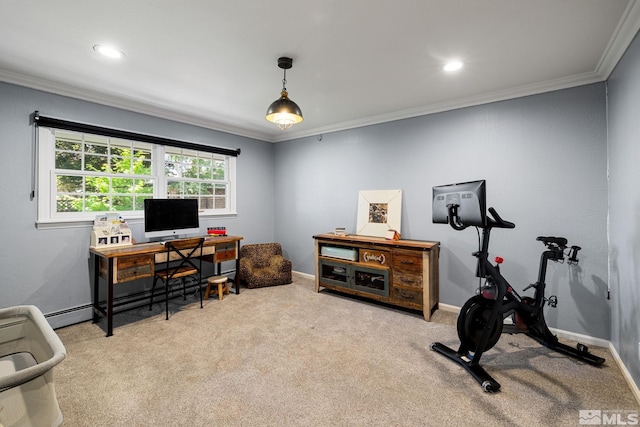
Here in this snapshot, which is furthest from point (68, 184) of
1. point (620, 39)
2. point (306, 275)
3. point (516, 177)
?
point (620, 39)

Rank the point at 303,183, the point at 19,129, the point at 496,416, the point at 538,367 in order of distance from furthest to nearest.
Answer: the point at 303,183
the point at 19,129
the point at 538,367
the point at 496,416

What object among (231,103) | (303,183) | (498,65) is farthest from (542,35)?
(303,183)

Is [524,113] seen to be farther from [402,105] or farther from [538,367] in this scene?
[538,367]

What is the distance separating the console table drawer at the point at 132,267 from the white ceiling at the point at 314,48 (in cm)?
186

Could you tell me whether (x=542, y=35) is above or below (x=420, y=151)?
above

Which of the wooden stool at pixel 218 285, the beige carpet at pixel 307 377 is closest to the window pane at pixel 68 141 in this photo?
the beige carpet at pixel 307 377

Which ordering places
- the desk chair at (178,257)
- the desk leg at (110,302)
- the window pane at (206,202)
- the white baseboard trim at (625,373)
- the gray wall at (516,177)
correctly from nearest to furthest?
the white baseboard trim at (625,373) < the gray wall at (516,177) < the desk leg at (110,302) < the desk chair at (178,257) < the window pane at (206,202)

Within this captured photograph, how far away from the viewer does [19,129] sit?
2.80 m

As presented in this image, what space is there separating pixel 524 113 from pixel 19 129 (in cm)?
517

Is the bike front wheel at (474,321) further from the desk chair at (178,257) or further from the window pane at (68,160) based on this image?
the window pane at (68,160)

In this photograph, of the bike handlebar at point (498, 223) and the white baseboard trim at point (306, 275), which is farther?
the white baseboard trim at point (306, 275)

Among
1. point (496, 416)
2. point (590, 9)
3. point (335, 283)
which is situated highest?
point (590, 9)

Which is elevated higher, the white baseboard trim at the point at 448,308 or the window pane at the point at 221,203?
the window pane at the point at 221,203

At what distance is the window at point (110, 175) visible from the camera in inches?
119
